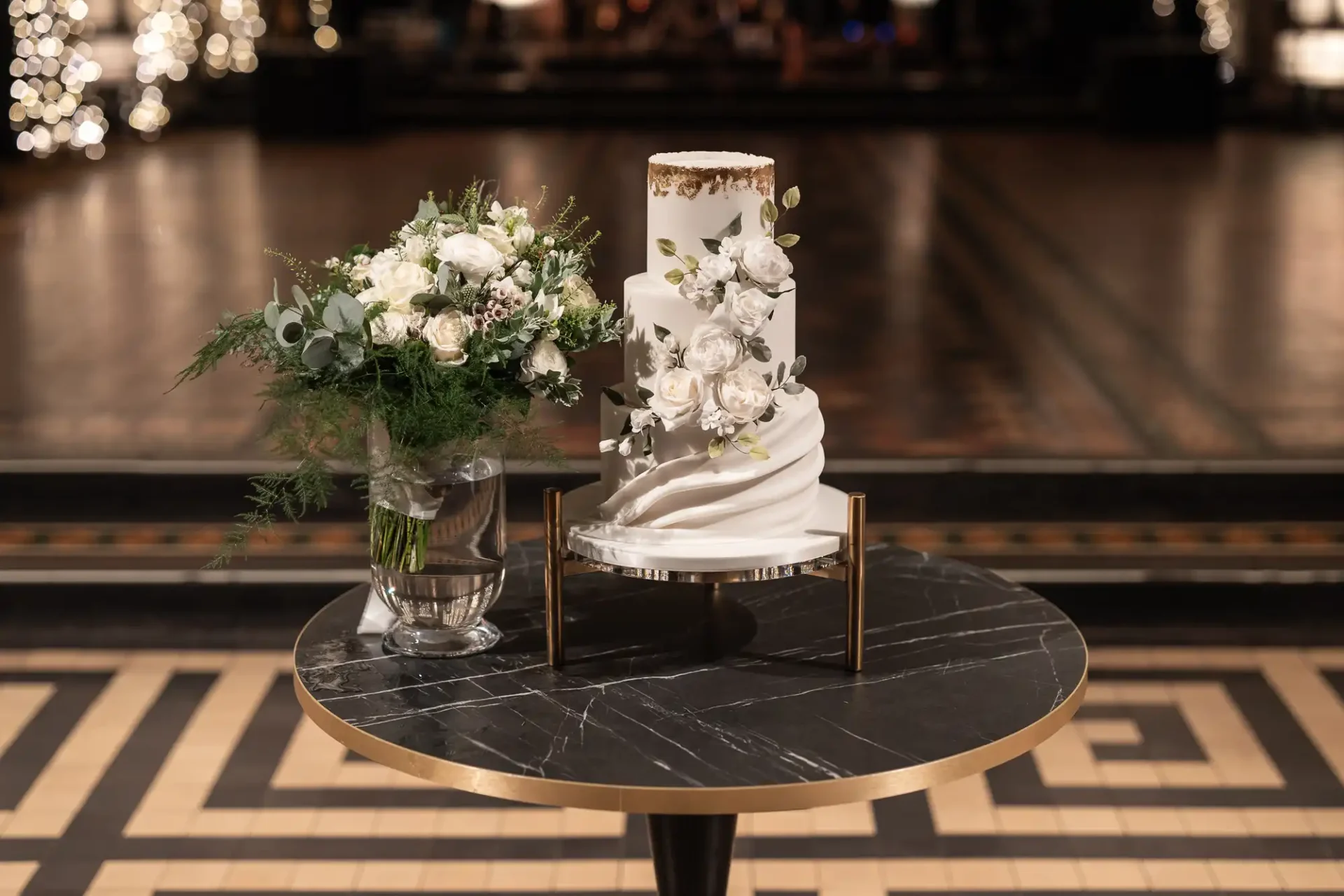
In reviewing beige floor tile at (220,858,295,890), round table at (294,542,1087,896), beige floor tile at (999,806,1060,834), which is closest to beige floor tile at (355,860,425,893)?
beige floor tile at (220,858,295,890)

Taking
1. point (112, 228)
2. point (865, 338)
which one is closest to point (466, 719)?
point (865, 338)

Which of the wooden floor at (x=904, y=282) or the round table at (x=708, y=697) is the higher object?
the round table at (x=708, y=697)

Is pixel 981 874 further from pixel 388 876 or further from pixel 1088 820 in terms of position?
pixel 388 876

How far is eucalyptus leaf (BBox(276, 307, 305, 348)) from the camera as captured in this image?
2256mm

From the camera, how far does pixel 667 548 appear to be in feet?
7.65

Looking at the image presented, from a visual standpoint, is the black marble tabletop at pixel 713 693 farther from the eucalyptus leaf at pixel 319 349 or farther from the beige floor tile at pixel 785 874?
the beige floor tile at pixel 785 874

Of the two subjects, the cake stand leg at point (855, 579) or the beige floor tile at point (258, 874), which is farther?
the beige floor tile at point (258, 874)

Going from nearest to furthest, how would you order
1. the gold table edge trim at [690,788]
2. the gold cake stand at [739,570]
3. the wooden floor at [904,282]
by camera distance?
the gold table edge trim at [690,788] → the gold cake stand at [739,570] → the wooden floor at [904,282]

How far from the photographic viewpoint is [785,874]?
11.8ft

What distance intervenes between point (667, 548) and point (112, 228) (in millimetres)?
8409

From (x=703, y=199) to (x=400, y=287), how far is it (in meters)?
0.44

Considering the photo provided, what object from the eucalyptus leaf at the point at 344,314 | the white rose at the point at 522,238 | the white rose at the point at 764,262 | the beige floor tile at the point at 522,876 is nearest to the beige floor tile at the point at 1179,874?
the beige floor tile at the point at 522,876

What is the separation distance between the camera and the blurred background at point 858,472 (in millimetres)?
3750

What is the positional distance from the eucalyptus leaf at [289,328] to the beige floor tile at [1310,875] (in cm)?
244
